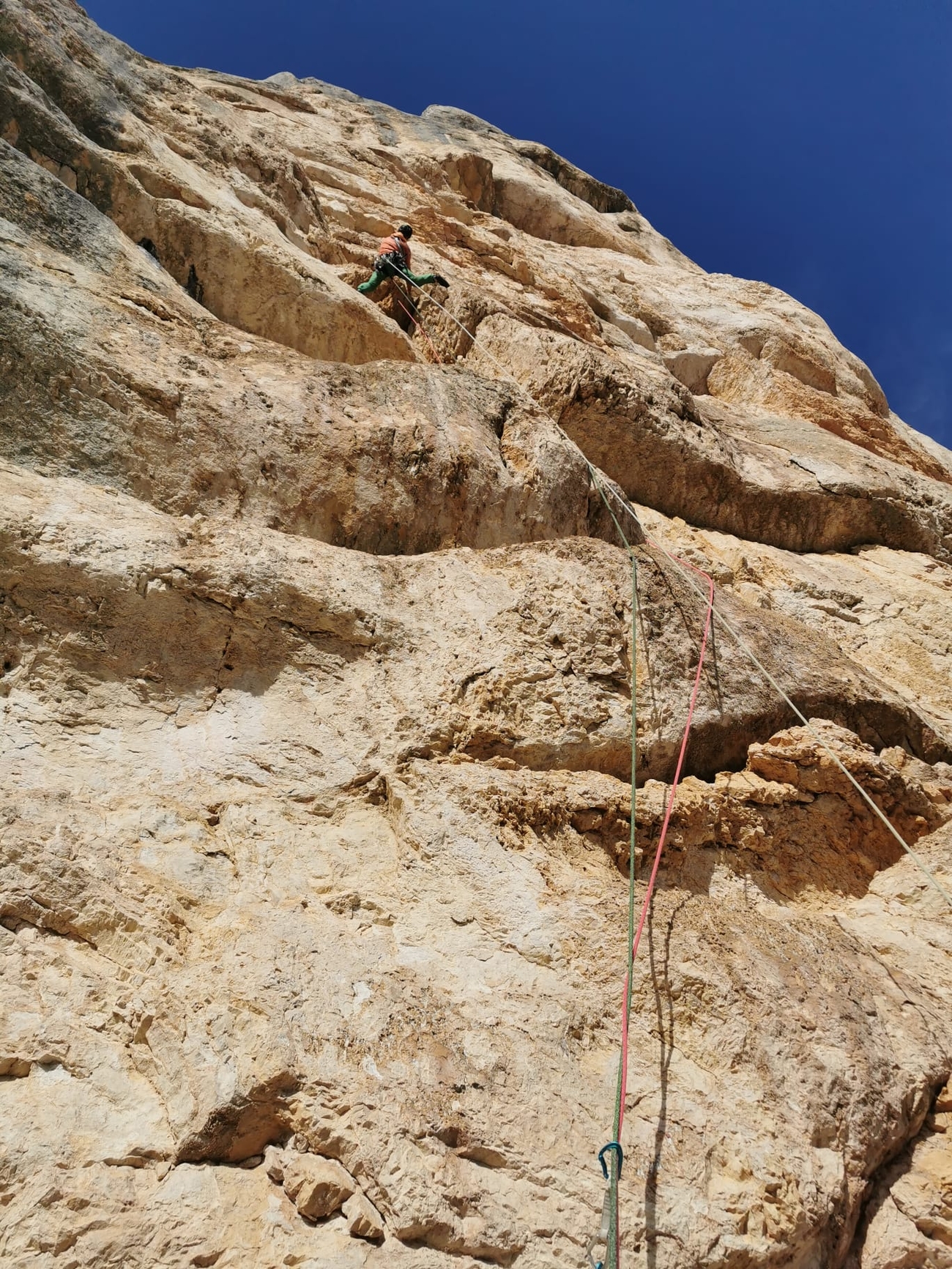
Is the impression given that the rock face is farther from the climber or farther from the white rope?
the climber

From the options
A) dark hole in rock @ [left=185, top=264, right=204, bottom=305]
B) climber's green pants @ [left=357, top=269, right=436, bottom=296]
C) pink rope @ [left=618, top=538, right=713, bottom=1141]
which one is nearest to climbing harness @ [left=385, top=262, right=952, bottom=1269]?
pink rope @ [left=618, top=538, right=713, bottom=1141]

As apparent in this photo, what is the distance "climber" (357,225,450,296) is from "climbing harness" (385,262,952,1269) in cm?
402

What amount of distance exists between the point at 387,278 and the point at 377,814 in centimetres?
734

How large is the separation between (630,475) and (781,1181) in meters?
7.12

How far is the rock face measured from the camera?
113 inches

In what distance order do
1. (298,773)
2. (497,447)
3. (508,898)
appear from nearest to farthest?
(508,898) < (298,773) < (497,447)

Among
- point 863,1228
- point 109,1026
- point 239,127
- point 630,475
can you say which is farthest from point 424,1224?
point 239,127

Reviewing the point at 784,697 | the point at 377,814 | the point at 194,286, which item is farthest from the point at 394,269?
the point at 377,814

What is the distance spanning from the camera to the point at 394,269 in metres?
9.56

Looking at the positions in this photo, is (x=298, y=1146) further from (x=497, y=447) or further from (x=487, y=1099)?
(x=497, y=447)

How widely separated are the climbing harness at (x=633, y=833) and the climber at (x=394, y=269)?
4024 mm

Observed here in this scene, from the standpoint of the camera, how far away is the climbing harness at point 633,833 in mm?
2854

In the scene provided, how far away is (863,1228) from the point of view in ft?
11.1

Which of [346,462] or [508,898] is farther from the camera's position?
[346,462]
